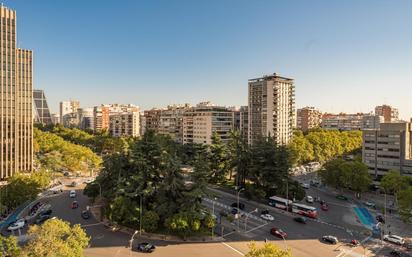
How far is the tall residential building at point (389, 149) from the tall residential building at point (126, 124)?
A: 3980 inches

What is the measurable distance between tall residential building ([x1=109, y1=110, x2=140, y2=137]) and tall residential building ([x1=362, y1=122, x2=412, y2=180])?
101080 millimetres

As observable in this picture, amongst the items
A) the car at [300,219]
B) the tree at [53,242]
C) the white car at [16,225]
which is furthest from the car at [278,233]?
the white car at [16,225]

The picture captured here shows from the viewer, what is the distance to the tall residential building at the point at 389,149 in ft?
198

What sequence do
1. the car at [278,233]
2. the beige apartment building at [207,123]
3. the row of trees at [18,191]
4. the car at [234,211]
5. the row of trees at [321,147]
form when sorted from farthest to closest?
the beige apartment building at [207,123] → the row of trees at [321,147] → the car at [234,211] → the row of trees at [18,191] → the car at [278,233]

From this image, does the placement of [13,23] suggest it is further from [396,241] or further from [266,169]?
[396,241]

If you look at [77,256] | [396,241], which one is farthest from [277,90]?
[77,256]

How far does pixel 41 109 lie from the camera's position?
186250 mm

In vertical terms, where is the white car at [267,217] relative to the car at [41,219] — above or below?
below

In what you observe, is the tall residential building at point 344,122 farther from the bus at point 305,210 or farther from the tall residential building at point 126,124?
the bus at point 305,210

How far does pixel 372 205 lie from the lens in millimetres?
53156

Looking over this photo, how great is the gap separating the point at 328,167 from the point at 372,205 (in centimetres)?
1168

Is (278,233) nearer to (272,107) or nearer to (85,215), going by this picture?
(85,215)

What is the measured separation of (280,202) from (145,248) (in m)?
25.8

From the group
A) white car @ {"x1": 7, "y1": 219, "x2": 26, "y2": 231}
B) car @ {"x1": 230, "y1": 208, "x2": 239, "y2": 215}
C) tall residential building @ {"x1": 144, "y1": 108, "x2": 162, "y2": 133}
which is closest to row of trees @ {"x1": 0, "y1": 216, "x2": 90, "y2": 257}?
white car @ {"x1": 7, "y1": 219, "x2": 26, "y2": 231}
